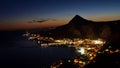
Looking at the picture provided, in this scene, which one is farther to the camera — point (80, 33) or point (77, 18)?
point (77, 18)

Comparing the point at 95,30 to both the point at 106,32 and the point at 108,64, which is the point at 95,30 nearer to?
the point at 106,32

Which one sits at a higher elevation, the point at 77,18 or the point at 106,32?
the point at 77,18

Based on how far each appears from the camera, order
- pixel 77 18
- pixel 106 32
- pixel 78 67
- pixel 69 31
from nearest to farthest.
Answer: pixel 78 67, pixel 106 32, pixel 69 31, pixel 77 18

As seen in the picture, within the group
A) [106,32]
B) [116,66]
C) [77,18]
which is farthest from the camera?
[77,18]

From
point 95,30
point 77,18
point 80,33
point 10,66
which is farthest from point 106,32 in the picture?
point 77,18

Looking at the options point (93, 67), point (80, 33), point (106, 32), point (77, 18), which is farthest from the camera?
point (77, 18)

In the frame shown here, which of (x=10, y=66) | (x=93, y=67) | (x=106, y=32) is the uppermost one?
(x=106, y=32)

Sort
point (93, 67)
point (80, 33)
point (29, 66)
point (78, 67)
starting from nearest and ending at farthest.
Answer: point (93, 67)
point (78, 67)
point (29, 66)
point (80, 33)

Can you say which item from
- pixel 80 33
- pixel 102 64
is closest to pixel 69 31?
pixel 80 33

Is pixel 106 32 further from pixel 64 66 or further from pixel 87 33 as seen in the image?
pixel 64 66
